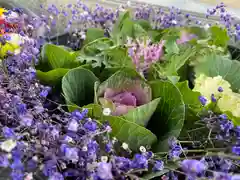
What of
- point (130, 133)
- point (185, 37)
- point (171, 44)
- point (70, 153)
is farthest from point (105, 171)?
point (185, 37)

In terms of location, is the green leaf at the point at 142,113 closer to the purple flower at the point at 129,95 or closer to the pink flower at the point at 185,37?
the purple flower at the point at 129,95

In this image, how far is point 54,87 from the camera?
784mm

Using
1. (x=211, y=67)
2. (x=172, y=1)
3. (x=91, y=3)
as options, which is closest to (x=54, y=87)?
(x=211, y=67)

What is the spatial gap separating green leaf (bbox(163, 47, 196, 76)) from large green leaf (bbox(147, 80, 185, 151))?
0.27 feet

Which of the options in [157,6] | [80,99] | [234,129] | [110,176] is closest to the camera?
[110,176]

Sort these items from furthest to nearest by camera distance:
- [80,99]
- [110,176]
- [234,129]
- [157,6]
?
[157,6] < [80,99] < [234,129] < [110,176]

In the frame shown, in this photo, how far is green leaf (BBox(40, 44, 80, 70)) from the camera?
0.78 m

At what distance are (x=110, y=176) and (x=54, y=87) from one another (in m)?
0.34

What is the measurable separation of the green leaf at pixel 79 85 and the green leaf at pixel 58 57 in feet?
0.24

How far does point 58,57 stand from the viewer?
789 millimetres

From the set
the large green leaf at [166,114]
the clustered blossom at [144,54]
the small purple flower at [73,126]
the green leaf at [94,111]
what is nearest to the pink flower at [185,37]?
the clustered blossom at [144,54]

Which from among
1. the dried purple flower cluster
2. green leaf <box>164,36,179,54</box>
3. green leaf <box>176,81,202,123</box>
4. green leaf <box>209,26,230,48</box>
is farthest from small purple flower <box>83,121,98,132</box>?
green leaf <box>209,26,230,48</box>

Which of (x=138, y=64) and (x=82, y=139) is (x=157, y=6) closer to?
(x=138, y=64)

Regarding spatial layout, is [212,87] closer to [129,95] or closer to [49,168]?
[129,95]
